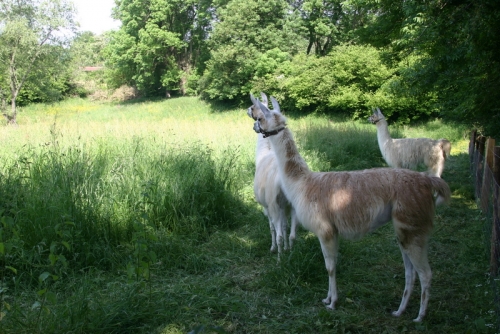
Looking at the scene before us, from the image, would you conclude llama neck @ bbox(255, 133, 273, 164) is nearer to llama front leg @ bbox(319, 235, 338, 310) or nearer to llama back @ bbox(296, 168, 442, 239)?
llama back @ bbox(296, 168, 442, 239)

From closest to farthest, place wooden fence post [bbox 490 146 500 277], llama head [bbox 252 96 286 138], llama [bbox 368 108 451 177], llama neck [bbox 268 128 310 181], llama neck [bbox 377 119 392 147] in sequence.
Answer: wooden fence post [bbox 490 146 500 277]
llama neck [bbox 268 128 310 181]
llama head [bbox 252 96 286 138]
llama [bbox 368 108 451 177]
llama neck [bbox 377 119 392 147]

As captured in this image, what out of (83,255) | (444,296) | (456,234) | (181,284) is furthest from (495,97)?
(83,255)

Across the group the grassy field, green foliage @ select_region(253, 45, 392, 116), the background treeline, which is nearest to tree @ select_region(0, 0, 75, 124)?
the background treeline

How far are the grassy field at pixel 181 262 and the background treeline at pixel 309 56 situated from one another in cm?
269

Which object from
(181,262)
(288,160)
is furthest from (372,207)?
(181,262)

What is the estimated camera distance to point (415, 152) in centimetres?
958

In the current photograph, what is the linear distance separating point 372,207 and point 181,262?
2401mm

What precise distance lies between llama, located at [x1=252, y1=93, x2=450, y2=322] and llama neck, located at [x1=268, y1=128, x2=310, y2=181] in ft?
0.09

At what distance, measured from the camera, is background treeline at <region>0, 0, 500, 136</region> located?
647 centimetres

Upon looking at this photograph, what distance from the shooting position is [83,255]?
456cm

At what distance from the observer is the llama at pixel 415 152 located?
927cm

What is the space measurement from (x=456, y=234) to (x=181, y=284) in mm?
4194

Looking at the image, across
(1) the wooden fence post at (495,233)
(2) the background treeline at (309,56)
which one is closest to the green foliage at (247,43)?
(2) the background treeline at (309,56)

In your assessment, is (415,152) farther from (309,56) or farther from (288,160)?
(309,56)
